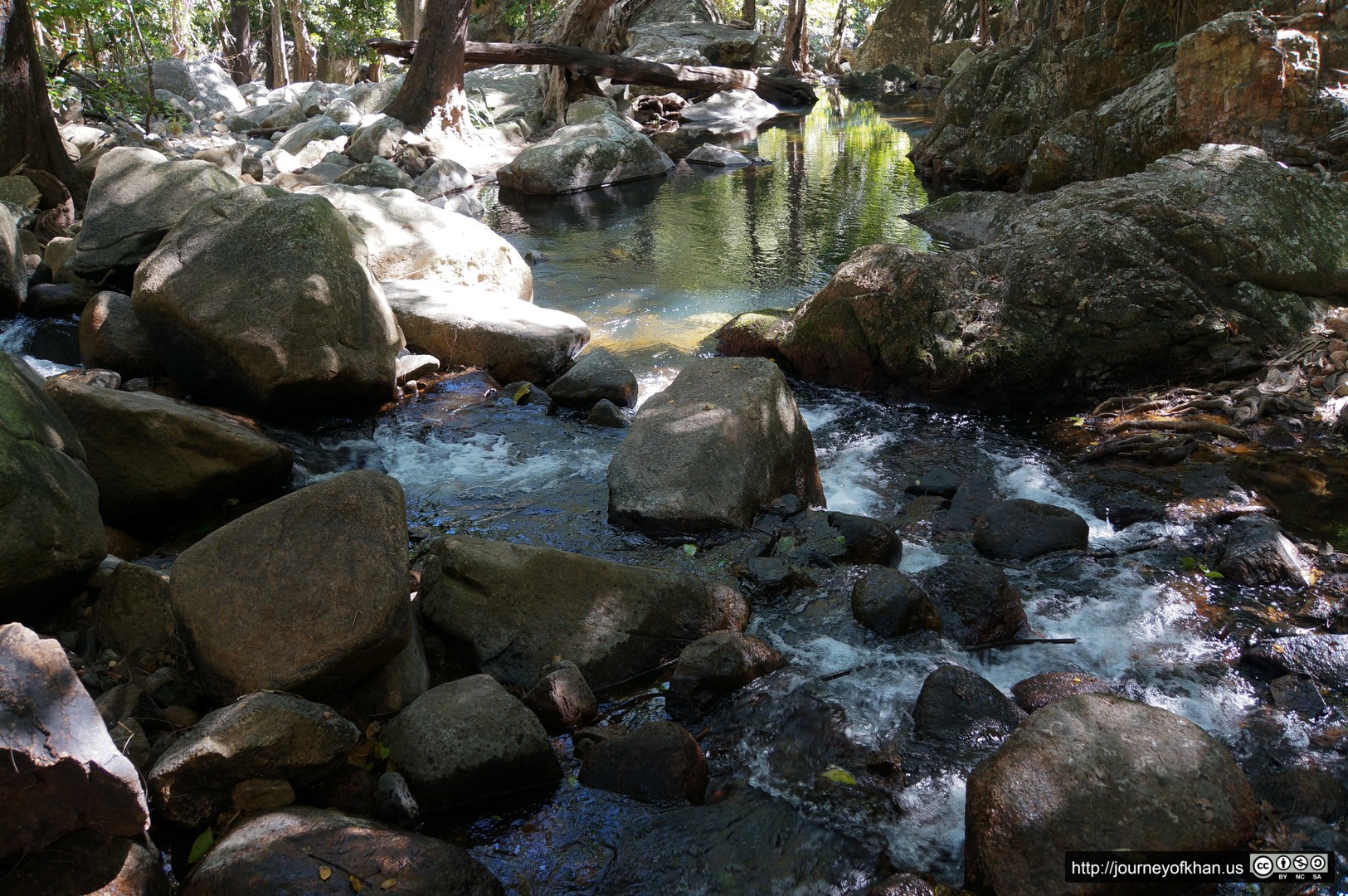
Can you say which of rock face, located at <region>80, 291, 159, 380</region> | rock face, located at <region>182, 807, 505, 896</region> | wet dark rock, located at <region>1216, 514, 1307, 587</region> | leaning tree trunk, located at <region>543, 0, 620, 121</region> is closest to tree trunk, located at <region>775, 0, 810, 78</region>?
leaning tree trunk, located at <region>543, 0, 620, 121</region>

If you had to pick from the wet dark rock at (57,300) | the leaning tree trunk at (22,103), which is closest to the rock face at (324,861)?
the wet dark rock at (57,300)

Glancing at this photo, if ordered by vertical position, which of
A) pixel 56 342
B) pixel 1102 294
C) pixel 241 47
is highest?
pixel 241 47

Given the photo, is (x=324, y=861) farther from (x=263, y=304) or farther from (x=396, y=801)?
(x=263, y=304)

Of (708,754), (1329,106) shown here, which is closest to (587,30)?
(1329,106)

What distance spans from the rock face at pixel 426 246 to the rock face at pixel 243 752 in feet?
18.9

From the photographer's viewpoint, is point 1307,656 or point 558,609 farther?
point 558,609

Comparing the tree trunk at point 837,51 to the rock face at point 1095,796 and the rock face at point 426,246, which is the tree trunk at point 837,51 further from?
the rock face at point 1095,796

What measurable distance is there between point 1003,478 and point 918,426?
0.91 meters

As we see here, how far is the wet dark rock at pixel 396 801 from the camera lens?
290cm

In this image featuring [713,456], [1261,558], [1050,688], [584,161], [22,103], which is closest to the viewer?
[1050,688]

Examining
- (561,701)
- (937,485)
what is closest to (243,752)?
(561,701)

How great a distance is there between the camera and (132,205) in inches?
288

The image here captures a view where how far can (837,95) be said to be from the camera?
30.3 meters

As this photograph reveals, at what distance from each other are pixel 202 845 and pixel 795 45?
31.6m
